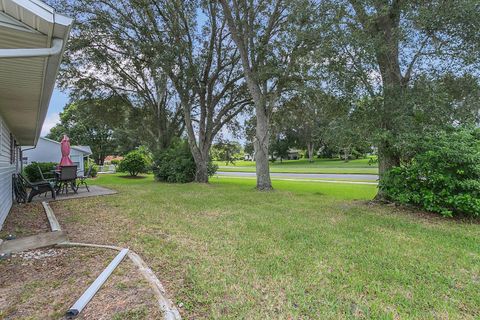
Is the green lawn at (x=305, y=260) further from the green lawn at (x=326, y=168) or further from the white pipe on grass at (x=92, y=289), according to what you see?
the green lawn at (x=326, y=168)

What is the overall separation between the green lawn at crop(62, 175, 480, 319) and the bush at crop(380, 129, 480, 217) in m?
0.42

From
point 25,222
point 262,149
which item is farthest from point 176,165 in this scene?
point 25,222

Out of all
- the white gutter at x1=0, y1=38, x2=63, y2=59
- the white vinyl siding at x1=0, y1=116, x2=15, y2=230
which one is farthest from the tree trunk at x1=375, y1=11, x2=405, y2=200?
Result: the white vinyl siding at x1=0, y1=116, x2=15, y2=230

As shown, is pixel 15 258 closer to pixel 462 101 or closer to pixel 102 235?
pixel 102 235

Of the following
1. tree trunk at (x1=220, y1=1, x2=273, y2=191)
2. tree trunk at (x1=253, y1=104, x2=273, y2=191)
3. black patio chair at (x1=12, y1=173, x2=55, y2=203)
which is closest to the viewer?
black patio chair at (x1=12, y1=173, x2=55, y2=203)

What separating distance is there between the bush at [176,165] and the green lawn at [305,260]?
9838 millimetres

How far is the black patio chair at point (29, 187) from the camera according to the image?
7777mm

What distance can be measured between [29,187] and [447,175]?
443 inches

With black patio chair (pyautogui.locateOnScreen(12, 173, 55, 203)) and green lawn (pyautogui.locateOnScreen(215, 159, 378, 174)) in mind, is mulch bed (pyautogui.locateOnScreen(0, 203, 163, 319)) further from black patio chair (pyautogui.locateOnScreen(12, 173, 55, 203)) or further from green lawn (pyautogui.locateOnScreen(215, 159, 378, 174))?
green lawn (pyautogui.locateOnScreen(215, 159, 378, 174))

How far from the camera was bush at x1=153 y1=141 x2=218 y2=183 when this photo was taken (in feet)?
53.7

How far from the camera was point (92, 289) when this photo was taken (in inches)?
102

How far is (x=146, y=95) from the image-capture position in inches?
709

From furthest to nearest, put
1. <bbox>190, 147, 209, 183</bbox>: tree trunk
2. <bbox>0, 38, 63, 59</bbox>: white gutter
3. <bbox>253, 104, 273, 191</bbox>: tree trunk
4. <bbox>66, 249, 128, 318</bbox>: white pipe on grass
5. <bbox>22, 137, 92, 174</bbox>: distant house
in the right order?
1. <bbox>22, 137, 92, 174</bbox>: distant house
2. <bbox>190, 147, 209, 183</bbox>: tree trunk
3. <bbox>253, 104, 273, 191</bbox>: tree trunk
4. <bbox>0, 38, 63, 59</bbox>: white gutter
5. <bbox>66, 249, 128, 318</bbox>: white pipe on grass

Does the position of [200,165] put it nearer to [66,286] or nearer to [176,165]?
[176,165]
